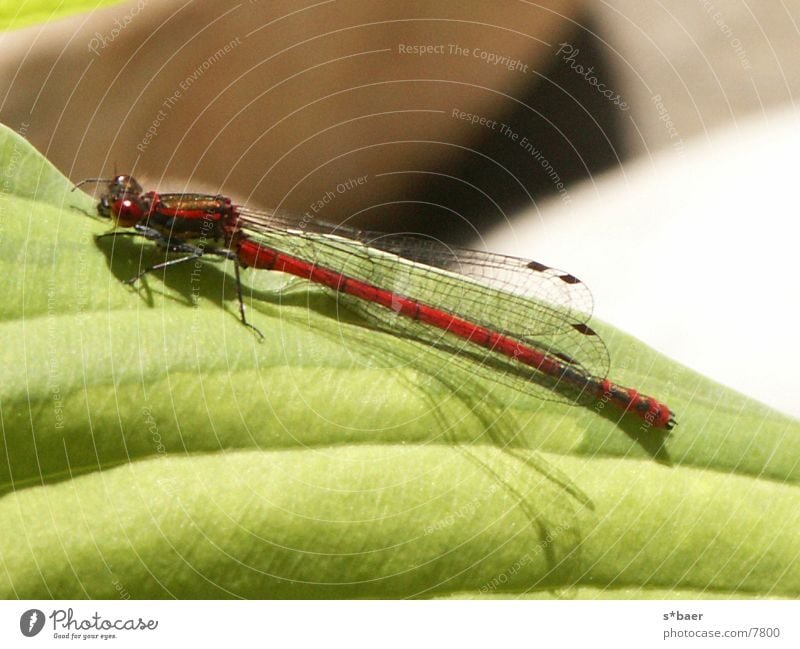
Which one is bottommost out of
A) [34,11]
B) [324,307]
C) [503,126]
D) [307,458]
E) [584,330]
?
[307,458]

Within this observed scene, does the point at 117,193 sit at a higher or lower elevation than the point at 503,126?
lower

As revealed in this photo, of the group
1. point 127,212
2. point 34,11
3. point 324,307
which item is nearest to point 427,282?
point 324,307

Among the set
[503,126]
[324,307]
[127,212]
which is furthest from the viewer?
[503,126]

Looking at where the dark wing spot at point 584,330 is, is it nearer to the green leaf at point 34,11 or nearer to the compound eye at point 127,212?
the compound eye at point 127,212

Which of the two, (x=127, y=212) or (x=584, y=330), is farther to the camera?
(x=584, y=330)

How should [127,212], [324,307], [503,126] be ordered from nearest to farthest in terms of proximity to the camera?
[127,212] → [324,307] → [503,126]

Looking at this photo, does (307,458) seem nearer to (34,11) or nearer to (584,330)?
(584,330)

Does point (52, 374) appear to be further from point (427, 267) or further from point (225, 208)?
point (427, 267)
